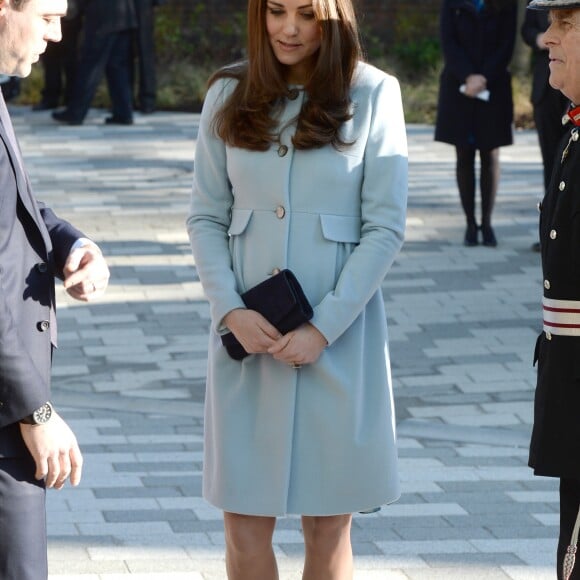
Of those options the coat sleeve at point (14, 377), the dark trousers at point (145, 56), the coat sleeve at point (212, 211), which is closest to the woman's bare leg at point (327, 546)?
the coat sleeve at point (212, 211)

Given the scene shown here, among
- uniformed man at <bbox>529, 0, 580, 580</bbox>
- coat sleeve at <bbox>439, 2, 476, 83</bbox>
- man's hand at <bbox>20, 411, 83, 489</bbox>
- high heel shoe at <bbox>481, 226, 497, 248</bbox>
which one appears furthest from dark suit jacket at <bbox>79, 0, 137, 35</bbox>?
man's hand at <bbox>20, 411, 83, 489</bbox>

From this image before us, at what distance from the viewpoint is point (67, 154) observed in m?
14.5

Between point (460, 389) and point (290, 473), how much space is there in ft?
11.7

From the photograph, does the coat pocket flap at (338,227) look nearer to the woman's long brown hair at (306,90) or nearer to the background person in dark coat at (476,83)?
the woman's long brown hair at (306,90)

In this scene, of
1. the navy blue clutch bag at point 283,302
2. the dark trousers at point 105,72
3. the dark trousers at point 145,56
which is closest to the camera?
the navy blue clutch bag at point 283,302

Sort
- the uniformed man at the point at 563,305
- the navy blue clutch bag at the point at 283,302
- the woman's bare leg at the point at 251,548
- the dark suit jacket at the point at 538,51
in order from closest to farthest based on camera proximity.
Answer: the uniformed man at the point at 563,305, the navy blue clutch bag at the point at 283,302, the woman's bare leg at the point at 251,548, the dark suit jacket at the point at 538,51

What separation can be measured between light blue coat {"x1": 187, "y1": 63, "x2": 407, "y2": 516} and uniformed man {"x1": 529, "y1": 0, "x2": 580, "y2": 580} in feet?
1.32

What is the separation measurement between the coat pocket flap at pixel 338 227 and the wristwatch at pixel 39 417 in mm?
998

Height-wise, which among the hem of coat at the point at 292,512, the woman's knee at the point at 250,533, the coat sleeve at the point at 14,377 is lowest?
the woman's knee at the point at 250,533

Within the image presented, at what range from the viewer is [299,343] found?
3988 millimetres

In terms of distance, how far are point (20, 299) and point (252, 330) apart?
798mm

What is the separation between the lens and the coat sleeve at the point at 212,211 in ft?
13.5

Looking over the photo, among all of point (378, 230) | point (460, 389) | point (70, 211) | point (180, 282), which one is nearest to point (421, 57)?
point (70, 211)

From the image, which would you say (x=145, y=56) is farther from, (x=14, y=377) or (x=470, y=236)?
(x=14, y=377)
